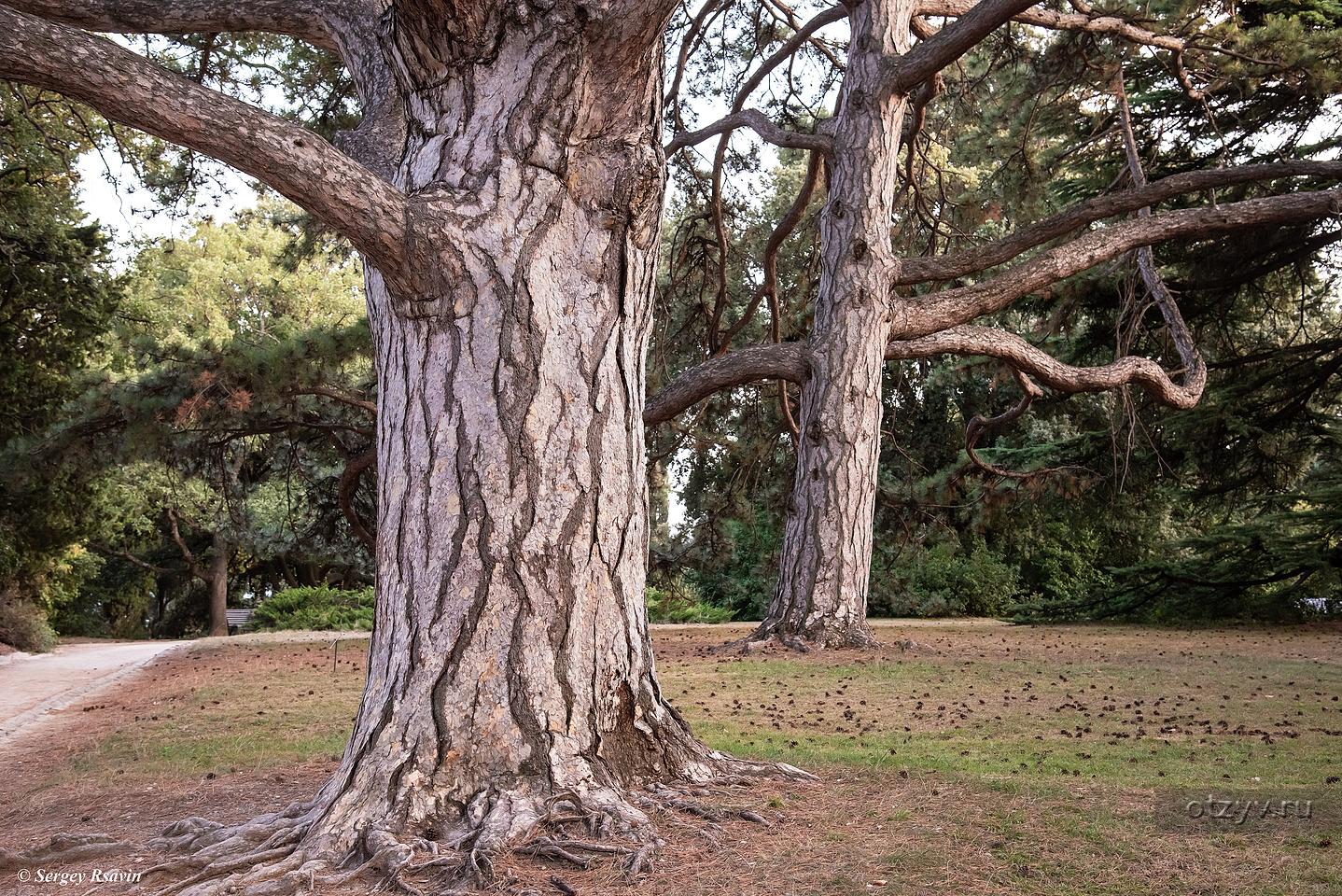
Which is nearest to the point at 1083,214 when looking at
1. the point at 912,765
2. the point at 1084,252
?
the point at 1084,252

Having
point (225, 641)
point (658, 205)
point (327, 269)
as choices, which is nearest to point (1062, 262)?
point (658, 205)

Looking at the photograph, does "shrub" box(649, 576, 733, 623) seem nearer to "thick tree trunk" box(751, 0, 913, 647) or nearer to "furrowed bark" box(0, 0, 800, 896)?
"thick tree trunk" box(751, 0, 913, 647)

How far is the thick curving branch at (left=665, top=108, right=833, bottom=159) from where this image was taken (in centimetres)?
1195

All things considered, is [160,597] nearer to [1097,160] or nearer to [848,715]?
[1097,160]

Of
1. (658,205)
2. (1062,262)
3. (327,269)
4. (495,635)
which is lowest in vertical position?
(495,635)

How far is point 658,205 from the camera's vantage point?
454cm

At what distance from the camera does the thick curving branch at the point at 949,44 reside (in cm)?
921

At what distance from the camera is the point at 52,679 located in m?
11.5

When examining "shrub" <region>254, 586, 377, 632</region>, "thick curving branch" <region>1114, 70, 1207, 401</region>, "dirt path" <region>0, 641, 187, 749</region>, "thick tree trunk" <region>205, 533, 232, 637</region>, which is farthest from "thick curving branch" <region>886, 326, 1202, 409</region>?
"thick tree trunk" <region>205, 533, 232, 637</region>

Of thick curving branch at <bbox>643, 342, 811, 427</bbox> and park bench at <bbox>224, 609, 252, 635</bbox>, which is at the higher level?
thick curving branch at <bbox>643, 342, 811, 427</bbox>

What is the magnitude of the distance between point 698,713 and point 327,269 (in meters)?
32.4

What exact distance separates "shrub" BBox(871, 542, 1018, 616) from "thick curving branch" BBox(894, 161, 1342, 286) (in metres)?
11.3

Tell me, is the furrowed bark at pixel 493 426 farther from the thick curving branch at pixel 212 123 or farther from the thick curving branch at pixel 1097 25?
the thick curving branch at pixel 1097 25
